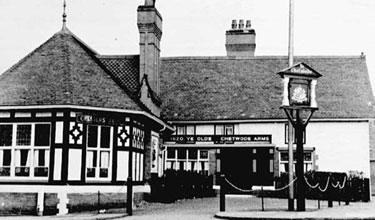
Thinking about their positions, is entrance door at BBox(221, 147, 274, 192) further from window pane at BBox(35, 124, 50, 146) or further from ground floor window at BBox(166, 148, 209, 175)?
window pane at BBox(35, 124, 50, 146)

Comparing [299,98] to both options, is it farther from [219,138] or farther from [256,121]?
[256,121]

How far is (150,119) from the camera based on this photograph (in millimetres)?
27734

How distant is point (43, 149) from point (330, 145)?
20.4 m

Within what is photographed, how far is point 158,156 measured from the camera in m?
32.1

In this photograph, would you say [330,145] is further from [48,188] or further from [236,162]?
[48,188]

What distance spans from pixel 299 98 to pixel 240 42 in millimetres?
25206

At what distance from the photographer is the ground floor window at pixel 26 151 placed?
23984 millimetres

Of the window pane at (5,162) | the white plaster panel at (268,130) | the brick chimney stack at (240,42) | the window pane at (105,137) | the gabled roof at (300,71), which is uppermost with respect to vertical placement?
the brick chimney stack at (240,42)

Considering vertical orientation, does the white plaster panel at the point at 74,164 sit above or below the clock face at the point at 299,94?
below

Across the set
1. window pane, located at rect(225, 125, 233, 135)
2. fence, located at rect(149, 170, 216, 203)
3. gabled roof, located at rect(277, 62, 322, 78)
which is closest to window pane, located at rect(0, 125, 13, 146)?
fence, located at rect(149, 170, 216, 203)

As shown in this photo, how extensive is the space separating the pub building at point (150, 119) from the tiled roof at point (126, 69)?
0.20 ft

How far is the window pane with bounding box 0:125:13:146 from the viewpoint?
79.7 ft

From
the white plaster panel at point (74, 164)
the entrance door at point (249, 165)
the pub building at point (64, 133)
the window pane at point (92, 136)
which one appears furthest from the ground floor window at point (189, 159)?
the white plaster panel at point (74, 164)

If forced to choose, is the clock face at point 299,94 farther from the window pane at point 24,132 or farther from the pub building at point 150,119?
the window pane at point 24,132
